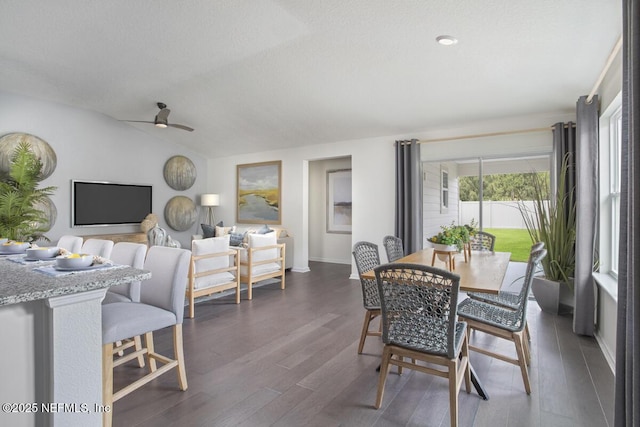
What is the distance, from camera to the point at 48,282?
1432mm

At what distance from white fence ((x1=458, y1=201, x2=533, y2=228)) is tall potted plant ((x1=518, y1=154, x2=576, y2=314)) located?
434mm

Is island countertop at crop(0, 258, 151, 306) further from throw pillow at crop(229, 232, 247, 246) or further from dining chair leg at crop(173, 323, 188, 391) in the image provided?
throw pillow at crop(229, 232, 247, 246)

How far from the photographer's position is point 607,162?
132 inches

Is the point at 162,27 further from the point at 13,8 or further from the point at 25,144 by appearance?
the point at 25,144

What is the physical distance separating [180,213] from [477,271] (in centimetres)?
653

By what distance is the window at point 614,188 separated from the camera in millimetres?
3246

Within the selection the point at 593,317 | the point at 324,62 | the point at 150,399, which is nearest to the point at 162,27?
the point at 324,62

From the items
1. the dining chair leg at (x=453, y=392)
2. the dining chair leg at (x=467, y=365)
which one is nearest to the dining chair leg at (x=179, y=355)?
the dining chair leg at (x=453, y=392)

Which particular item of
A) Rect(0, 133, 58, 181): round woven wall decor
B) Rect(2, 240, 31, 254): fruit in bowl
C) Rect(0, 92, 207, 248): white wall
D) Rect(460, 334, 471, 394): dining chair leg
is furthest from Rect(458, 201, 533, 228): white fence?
Rect(0, 133, 58, 181): round woven wall decor

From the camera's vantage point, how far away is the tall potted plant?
3.91 metres

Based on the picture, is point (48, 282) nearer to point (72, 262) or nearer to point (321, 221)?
point (72, 262)

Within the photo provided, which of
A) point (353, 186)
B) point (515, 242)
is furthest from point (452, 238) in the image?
point (353, 186)

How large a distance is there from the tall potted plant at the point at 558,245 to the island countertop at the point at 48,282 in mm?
4204

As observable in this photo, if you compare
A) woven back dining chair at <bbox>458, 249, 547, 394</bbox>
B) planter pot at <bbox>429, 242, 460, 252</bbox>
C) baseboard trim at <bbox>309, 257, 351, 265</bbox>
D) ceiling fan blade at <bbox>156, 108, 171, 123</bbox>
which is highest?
ceiling fan blade at <bbox>156, 108, 171, 123</bbox>
